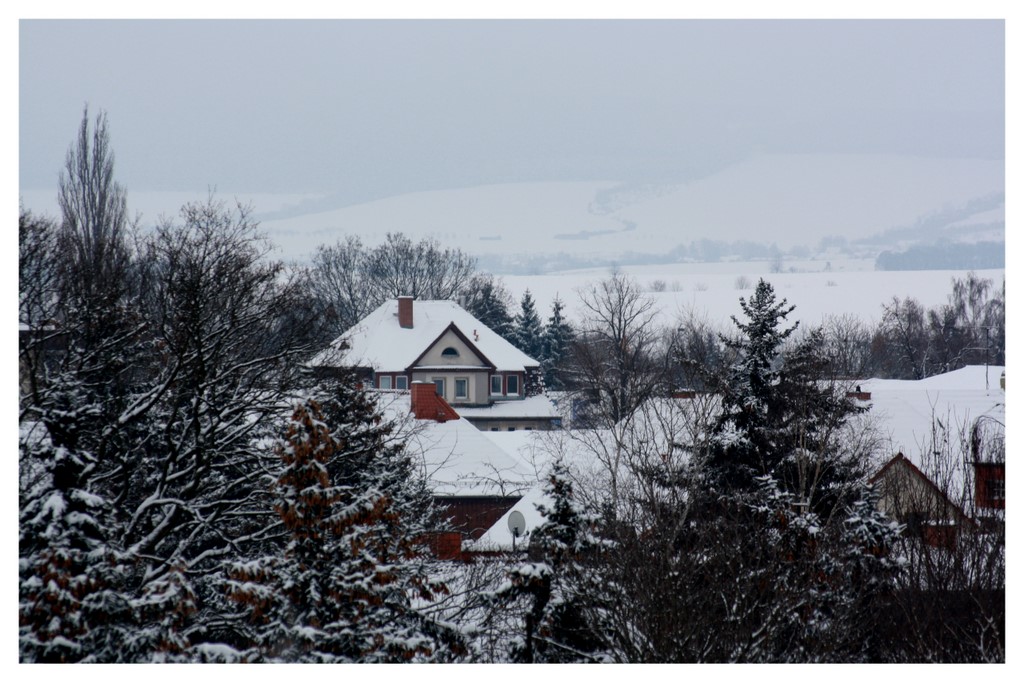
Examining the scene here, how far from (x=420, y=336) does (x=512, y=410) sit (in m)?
4.75

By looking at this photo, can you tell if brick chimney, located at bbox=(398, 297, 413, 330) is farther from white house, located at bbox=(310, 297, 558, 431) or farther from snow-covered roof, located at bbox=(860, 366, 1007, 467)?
snow-covered roof, located at bbox=(860, 366, 1007, 467)

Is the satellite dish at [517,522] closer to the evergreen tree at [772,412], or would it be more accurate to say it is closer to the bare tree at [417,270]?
the evergreen tree at [772,412]

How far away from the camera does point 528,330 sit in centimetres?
4606

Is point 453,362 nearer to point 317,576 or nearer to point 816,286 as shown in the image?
point 816,286

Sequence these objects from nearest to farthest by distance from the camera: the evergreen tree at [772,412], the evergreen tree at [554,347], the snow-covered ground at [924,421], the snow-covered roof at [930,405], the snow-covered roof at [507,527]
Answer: the snow-covered ground at [924,421], the evergreen tree at [772,412], the snow-covered roof at [507,527], the snow-covered roof at [930,405], the evergreen tree at [554,347]

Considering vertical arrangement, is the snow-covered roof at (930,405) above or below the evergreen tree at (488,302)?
below

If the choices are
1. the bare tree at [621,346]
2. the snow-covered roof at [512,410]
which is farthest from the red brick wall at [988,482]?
the snow-covered roof at [512,410]

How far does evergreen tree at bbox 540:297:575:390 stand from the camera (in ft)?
148

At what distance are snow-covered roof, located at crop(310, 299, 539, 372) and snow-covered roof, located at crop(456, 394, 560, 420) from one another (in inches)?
60.5

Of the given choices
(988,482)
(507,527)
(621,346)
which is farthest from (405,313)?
(988,482)

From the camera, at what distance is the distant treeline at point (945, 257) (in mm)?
10430

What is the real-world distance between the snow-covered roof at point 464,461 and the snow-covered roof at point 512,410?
1421 cm

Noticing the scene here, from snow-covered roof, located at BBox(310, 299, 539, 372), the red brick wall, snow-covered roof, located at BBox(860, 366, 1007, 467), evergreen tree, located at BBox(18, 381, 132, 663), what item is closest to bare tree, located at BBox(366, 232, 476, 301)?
snow-covered roof, located at BBox(310, 299, 539, 372)
